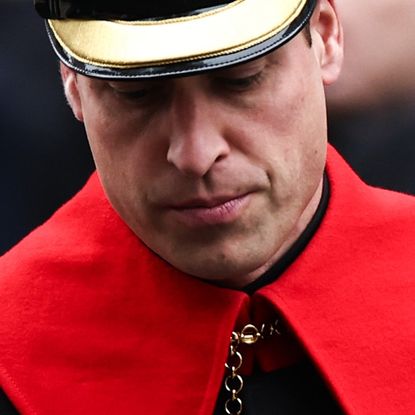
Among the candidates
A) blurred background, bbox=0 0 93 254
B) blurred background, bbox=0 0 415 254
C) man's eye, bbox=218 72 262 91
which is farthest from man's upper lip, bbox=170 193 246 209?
blurred background, bbox=0 0 93 254

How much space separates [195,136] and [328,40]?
370mm

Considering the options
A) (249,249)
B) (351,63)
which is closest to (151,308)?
(249,249)

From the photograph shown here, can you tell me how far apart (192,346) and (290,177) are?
0.30 metres

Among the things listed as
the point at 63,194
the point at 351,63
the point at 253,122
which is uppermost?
the point at 253,122

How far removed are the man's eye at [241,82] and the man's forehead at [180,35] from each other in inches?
2.4

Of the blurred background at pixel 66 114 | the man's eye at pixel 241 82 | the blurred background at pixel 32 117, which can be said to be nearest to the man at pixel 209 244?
the man's eye at pixel 241 82

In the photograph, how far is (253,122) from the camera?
2.17 m

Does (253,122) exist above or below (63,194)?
above

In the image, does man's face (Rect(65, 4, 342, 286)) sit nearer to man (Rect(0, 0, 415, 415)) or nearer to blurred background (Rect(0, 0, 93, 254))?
man (Rect(0, 0, 415, 415))

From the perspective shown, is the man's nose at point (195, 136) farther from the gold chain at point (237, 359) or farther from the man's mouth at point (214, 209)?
the gold chain at point (237, 359)

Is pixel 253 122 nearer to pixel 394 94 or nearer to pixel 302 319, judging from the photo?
pixel 302 319

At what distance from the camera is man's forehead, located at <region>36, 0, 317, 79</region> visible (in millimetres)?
2074

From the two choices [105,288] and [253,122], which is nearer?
[253,122]

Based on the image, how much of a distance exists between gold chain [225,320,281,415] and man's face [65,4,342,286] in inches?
5.1
